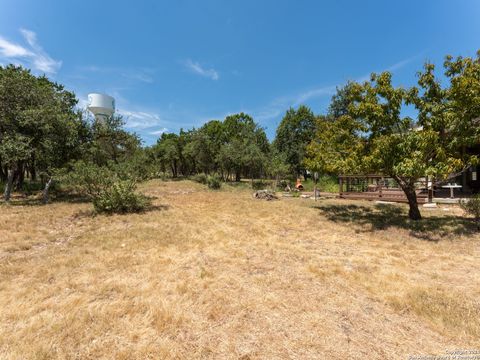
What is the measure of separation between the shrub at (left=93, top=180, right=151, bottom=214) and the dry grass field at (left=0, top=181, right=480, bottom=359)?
202cm

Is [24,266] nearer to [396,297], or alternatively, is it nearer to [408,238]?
[396,297]

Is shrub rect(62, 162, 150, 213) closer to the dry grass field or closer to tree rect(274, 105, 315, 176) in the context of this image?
the dry grass field

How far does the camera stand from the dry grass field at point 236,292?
2.62 metres

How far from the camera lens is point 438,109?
7207 mm

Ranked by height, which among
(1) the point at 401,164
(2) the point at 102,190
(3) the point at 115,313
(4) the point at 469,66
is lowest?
(3) the point at 115,313

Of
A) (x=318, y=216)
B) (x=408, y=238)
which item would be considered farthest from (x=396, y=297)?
(x=318, y=216)

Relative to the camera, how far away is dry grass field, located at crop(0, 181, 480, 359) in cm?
262

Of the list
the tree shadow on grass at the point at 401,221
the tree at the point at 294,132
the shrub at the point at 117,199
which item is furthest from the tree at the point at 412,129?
the tree at the point at 294,132

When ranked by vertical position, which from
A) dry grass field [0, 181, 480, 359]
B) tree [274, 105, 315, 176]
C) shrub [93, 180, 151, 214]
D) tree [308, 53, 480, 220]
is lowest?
dry grass field [0, 181, 480, 359]

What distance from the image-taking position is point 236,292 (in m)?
3.77

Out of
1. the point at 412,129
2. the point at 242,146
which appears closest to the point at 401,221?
the point at 412,129

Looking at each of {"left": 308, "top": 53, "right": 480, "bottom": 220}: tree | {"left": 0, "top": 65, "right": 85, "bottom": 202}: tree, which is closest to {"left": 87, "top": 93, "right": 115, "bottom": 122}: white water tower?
{"left": 0, "top": 65, "right": 85, "bottom": 202}: tree

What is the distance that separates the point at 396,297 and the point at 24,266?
21.0 ft

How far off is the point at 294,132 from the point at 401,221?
23.7 metres
